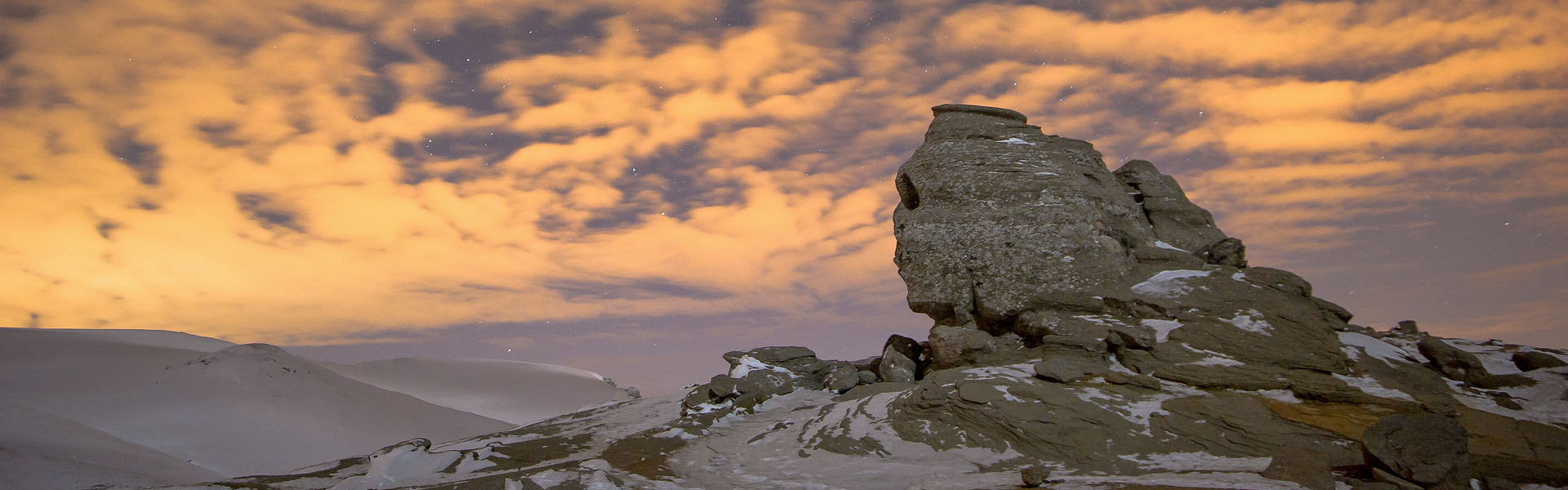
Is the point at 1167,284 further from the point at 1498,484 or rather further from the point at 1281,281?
the point at 1498,484

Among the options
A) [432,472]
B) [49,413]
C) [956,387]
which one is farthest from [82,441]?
[956,387]

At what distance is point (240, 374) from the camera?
45219mm

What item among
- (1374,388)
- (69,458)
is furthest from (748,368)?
(69,458)

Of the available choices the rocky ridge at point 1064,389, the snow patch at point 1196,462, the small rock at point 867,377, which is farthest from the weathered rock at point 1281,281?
the small rock at point 867,377

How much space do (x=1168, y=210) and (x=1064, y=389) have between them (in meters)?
13.0

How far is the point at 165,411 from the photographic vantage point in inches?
1613

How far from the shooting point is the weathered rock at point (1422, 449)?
10508 mm

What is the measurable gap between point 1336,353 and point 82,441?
5350cm

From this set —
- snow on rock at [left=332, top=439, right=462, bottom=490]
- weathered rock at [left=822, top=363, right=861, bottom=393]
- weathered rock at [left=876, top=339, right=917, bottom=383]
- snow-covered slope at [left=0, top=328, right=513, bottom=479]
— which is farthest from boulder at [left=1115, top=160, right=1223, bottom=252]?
snow-covered slope at [left=0, top=328, right=513, bottom=479]

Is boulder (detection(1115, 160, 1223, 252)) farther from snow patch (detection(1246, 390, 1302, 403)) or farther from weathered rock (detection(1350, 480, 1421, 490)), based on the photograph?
weathered rock (detection(1350, 480, 1421, 490))

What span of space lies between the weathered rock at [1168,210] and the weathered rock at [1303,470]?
13.6 meters

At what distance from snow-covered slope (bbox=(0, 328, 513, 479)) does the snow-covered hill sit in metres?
0.07

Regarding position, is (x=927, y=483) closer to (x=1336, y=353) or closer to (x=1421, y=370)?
(x=1336, y=353)

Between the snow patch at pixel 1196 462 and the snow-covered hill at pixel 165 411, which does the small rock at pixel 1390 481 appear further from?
the snow-covered hill at pixel 165 411
